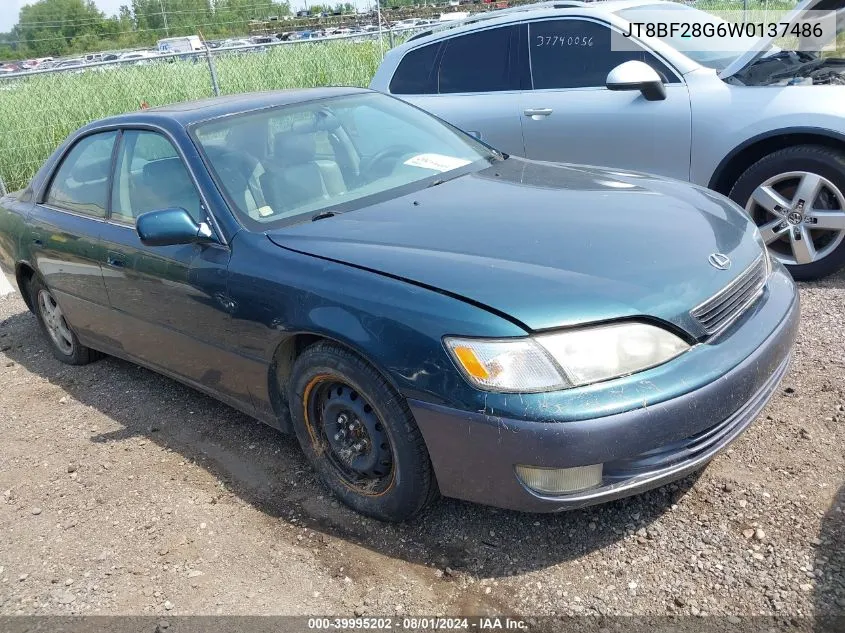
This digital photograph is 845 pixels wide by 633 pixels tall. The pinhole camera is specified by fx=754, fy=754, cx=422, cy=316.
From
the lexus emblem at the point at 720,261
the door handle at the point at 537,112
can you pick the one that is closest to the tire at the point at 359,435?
the lexus emblem at the point at 720,261

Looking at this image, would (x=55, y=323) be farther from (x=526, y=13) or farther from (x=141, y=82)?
(x=141, y=82)

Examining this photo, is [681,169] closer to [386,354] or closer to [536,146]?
[536,146]

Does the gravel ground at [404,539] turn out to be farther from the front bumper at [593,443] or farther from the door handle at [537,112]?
the door handle at [537,112]

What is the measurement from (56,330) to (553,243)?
147 inches

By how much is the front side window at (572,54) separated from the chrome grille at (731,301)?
2721 mm

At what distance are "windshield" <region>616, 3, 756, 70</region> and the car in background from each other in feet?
6.56

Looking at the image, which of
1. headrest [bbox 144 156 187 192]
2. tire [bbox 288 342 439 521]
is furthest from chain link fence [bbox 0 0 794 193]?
tire [bbox 288 342 439 521]

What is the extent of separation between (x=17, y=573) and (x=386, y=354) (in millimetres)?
1808

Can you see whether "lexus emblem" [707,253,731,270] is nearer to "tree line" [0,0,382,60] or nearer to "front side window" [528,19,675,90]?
"front side window" [528,19,675,90]

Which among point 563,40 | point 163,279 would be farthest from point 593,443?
point 563,40

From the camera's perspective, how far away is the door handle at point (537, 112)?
214 inches

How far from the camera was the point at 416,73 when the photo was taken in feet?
20.3

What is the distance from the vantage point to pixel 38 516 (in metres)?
3.38

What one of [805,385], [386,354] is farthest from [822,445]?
[386,354]
